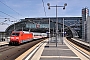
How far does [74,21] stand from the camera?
123000 millimetres

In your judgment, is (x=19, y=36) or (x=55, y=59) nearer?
(x=55, y=59)

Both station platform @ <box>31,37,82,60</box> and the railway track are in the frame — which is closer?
station platform @ <box>31,37,82,60</box>

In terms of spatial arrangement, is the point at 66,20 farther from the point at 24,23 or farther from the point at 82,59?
the point at 82,59

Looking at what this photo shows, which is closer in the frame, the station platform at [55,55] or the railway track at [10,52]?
the station platform at [55,55]

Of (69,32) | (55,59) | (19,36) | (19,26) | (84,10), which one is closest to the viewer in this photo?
(55,59)

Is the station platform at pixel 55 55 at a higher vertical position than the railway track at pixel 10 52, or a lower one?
higher

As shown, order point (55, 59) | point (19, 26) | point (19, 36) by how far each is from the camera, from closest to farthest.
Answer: point (55, 59), point (19, 36), point (19, 26)

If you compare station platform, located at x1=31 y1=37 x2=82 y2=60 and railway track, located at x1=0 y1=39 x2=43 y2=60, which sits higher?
station platform, located at x1=31 y1=37 x2=82 y2=60

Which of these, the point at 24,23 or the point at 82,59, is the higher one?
the point at 24,23

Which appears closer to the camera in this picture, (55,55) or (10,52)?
(55,55)

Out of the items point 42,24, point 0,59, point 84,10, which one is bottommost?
point 0,59

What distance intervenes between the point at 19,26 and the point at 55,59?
116 meters

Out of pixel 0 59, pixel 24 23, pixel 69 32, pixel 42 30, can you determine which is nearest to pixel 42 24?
pixel 42 30

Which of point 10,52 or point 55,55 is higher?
point 55,55
